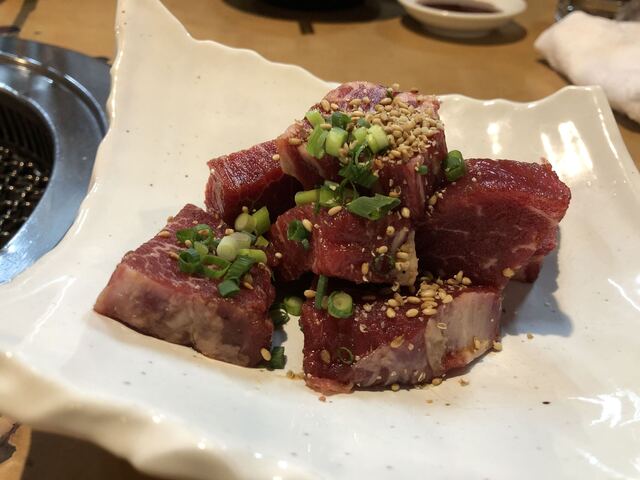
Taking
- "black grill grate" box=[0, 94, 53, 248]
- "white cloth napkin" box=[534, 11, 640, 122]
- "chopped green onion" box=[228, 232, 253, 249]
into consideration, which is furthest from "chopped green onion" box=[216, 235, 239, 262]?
"white cloth napkin" box=[534, 11, 640, 122]

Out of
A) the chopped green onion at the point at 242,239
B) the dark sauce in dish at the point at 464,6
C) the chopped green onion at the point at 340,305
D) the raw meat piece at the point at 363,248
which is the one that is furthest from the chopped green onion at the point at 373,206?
the dark sauce in dish at the point at 464,6

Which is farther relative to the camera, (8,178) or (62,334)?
(8,178)

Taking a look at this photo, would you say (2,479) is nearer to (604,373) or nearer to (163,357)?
(163,357)

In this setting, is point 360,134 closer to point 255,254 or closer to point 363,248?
point 363,248

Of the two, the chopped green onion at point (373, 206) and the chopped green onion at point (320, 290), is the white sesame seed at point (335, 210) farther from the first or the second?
the chopped green onion at point (320, 290)

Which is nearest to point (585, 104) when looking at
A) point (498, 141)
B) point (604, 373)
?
point (498, 141)
